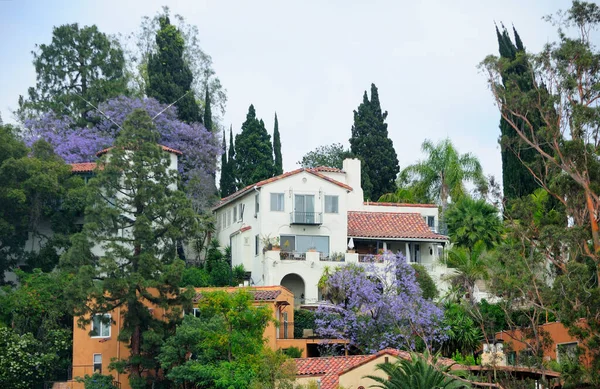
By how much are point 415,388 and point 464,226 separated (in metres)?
30.4

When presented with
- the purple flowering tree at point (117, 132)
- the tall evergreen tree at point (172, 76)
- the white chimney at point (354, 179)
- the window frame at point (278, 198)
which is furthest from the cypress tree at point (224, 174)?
the window frame at point (278, 198)

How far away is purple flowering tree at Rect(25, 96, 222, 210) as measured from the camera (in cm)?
8238

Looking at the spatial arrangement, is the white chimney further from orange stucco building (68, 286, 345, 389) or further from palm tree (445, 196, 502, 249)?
orange stucco building (68, 286, 345, 389)

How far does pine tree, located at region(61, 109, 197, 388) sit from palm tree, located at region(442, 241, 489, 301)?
627 inches


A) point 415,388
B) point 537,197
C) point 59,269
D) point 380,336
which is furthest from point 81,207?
point 415,388

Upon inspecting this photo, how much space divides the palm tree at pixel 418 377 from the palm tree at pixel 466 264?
65.3 feet

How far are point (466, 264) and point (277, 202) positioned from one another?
11.9 metres

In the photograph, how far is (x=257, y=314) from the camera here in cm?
5722

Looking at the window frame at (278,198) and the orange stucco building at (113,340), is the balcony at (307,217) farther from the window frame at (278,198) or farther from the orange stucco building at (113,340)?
the orange stucco building at (113,340)

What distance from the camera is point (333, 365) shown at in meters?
53.7

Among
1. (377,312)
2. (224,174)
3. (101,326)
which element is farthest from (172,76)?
(377,312)

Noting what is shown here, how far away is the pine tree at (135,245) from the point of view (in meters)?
58.3

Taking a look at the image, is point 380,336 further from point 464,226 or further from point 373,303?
point 464,226

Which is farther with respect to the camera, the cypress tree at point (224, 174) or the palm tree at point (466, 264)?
the cypress tree at point (224, 174)
